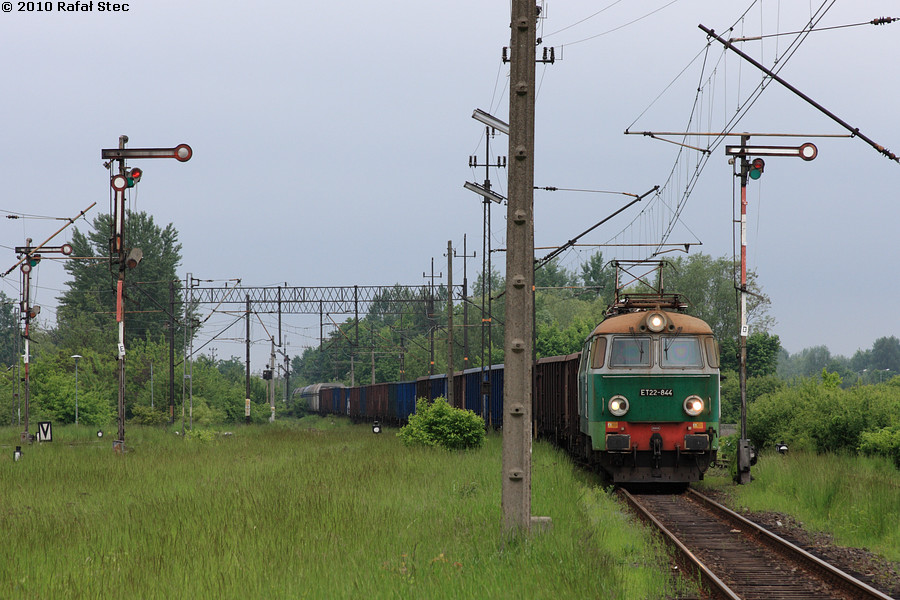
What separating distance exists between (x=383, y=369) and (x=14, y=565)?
10525cm

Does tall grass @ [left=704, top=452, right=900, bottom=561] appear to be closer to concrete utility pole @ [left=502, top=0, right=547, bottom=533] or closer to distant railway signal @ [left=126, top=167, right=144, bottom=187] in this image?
concrete utility pole @ [left=502, top=0, right=547, bottom=533]

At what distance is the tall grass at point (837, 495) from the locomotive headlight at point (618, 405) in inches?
107

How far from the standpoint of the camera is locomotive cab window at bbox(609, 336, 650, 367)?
17.5 meters

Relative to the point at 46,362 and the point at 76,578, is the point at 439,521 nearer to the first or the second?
the point at 76,578

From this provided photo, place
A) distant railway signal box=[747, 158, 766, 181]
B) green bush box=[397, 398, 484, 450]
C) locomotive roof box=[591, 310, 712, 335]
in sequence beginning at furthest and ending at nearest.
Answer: green bush box=[397, 398, 484, 450] < distant railway signal box=[747, 158, 766, 181] < locomotive roof box=[591, 310, 712, 335]

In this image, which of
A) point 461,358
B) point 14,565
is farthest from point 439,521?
point 461,358

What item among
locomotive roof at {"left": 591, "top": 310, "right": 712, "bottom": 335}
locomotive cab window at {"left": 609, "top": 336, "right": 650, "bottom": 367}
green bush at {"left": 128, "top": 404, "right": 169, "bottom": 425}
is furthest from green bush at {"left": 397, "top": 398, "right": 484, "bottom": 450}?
green bush at {"left": 128, "top": 404, "right": 169, "bottom": 425}

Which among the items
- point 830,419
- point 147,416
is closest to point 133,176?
point 830,419

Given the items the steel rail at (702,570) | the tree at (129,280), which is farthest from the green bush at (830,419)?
the tree at (129,280)

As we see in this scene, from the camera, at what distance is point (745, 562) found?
11.7m

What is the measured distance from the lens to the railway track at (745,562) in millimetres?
9929

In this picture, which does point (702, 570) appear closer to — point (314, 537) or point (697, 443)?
point (314, 537)

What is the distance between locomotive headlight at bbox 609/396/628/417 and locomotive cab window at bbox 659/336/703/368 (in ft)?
3.19

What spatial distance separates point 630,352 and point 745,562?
632cm
